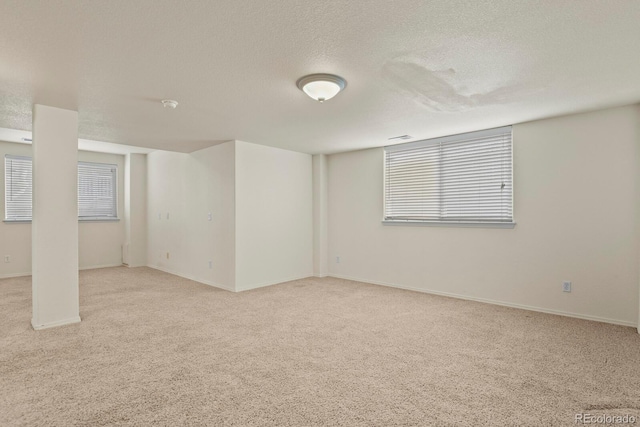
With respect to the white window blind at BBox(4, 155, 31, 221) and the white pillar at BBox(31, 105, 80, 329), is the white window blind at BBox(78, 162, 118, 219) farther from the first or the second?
the white pillar at BBox(31, 105, 80, 329)

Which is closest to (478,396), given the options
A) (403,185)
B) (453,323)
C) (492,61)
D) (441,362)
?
(441,362)

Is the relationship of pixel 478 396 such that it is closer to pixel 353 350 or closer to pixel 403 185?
pixel 353 350

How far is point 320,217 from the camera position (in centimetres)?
624

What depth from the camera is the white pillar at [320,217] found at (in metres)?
6.25

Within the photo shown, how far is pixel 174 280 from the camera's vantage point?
583 cm

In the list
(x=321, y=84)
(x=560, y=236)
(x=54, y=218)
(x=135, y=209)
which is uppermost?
(x=321, y=84)

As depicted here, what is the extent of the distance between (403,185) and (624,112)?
2686 mm

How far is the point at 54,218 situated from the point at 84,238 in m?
4.11

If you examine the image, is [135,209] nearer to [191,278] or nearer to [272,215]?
[191,278]

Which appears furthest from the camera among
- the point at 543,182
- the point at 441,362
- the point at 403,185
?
the point at 403,185

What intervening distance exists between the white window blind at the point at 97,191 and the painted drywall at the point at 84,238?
0.38 ft

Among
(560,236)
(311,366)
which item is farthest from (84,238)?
(560,236)

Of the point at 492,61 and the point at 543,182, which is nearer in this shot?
the point at 492,61

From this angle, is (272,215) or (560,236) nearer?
(560,236)
